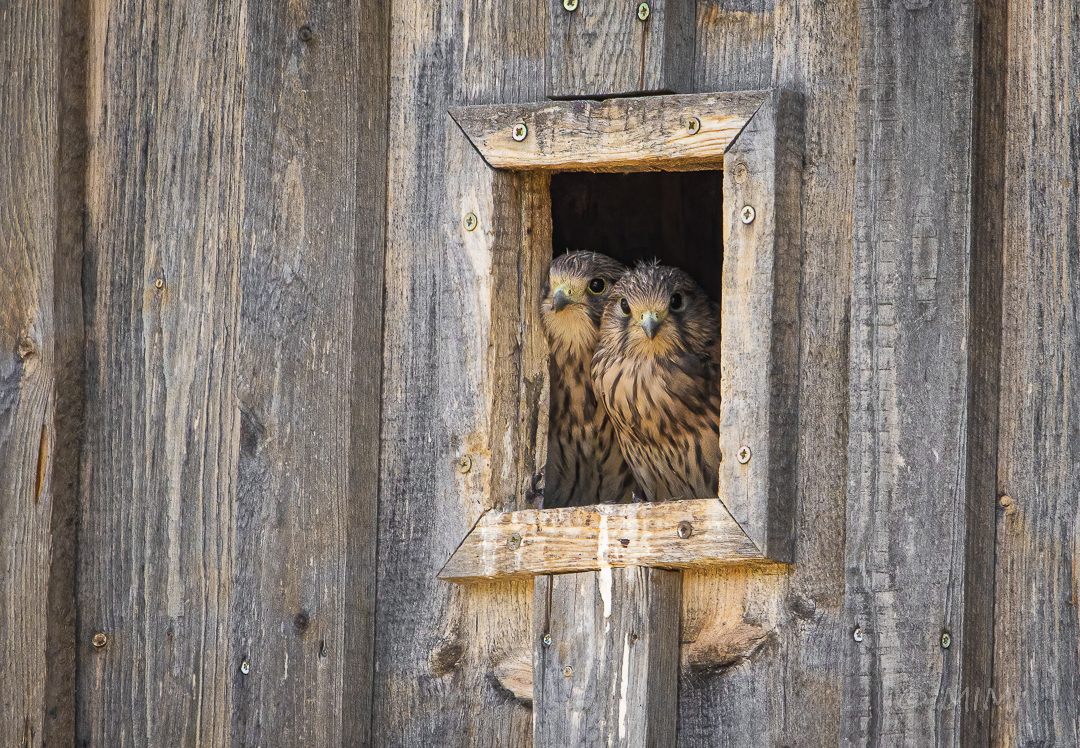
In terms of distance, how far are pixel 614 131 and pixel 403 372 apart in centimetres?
87

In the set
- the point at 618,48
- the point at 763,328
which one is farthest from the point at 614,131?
the point at 763,328

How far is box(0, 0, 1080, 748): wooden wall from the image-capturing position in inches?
141

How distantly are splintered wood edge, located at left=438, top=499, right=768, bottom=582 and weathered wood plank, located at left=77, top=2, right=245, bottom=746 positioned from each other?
64 centimetres

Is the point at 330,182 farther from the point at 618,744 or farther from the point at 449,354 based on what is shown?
the point at 618,744

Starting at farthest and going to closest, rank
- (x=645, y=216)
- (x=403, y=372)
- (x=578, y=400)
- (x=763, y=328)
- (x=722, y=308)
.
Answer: (x=645, y=216), (x=578, y=400), (x=403, y=372), (x=722, y=308), (x=763, y=328)

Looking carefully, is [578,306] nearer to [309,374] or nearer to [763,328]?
[309,374]

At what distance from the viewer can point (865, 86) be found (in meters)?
3.73

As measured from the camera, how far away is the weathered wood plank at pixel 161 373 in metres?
4.04

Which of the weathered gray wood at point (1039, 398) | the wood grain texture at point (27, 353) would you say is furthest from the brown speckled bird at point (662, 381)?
the wood grain texture at point (27, 353)

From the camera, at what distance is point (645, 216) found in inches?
248

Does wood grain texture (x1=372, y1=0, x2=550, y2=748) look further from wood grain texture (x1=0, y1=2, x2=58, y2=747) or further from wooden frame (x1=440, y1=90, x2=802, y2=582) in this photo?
wood grain texture (x1=0, y1=2, x2=58, y2=747)

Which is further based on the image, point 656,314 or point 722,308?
point 656,314

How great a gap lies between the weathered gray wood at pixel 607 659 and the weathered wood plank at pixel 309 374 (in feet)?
1.85

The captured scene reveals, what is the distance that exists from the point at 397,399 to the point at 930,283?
4.78 feet
